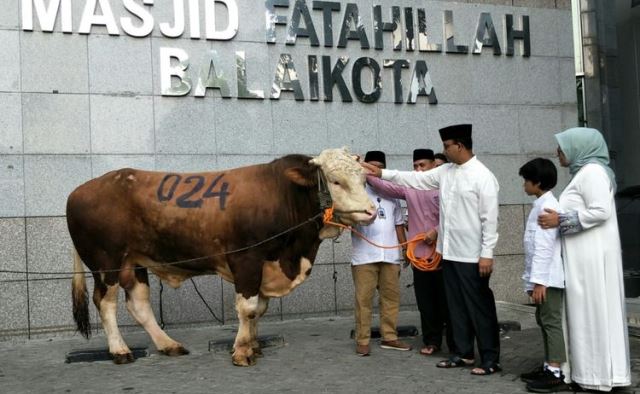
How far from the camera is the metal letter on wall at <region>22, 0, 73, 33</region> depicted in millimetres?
8258

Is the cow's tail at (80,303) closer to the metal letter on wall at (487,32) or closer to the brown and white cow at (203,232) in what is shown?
the brown and white cow at (203,232)

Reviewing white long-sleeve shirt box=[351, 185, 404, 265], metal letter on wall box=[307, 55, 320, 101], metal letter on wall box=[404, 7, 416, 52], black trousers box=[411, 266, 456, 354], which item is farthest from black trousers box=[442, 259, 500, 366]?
metal letter on wall box=[404, 7, 416, 52]

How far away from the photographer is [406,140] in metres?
9.67

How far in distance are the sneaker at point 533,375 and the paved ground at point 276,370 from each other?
0.21 feet

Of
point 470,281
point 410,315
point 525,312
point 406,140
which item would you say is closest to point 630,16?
point 406,140

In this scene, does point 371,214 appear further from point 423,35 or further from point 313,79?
point 423,35

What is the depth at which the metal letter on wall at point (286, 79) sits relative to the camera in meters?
9.15

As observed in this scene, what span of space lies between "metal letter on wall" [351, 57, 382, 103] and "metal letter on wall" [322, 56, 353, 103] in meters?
0.13

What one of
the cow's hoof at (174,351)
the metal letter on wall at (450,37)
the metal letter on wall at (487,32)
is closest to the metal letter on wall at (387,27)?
the metal letter on wall at (450,37)

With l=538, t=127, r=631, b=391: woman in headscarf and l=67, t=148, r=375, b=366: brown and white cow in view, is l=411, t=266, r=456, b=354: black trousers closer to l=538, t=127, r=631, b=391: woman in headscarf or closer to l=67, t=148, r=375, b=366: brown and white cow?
l=67, t=148, r=375, b=366: brown and white cow

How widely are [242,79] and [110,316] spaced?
136 inches

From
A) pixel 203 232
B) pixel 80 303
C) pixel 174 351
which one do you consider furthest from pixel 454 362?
pixel 80 303

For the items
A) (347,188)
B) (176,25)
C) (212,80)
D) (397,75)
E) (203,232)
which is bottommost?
(203,232)

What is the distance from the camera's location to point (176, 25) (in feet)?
28.9
